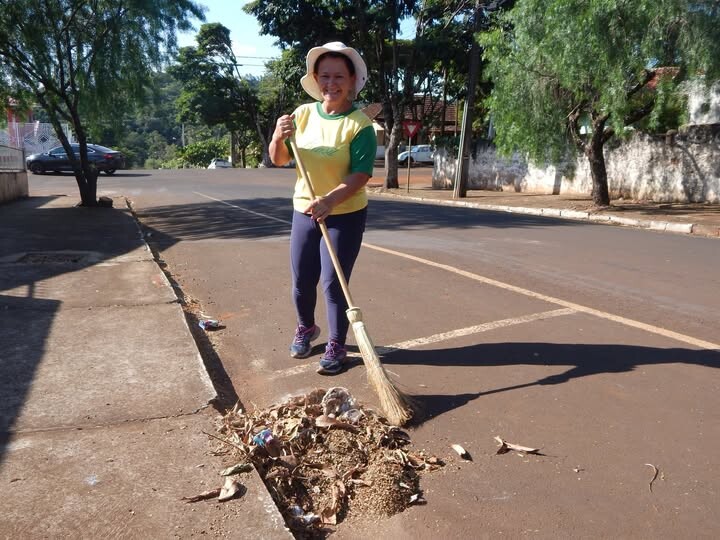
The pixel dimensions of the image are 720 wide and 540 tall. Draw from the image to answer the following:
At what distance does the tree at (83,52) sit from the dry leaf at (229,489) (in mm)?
13208

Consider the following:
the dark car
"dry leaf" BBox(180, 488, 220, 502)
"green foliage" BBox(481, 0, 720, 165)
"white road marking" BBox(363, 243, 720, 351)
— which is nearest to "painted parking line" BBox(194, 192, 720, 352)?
"white road marking" BBox(363, 243, 720, 351)

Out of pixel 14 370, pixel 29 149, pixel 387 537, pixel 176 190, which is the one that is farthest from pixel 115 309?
pixel 29 149

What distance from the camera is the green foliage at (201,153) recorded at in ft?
204

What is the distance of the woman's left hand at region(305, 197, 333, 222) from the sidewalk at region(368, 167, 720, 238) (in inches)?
407

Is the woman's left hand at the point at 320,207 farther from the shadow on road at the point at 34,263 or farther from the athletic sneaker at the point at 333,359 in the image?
the shadow on road at the point at 34,263

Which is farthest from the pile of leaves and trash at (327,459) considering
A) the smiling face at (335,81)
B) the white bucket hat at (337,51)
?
the white bucket hat at (337,51)

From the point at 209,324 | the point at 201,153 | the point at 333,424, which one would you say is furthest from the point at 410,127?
the point at 201,153

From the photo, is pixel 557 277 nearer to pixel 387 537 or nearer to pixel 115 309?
pixel 115 309

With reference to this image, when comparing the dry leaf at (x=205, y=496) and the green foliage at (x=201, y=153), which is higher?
the green foliage at (x=201, y=153)

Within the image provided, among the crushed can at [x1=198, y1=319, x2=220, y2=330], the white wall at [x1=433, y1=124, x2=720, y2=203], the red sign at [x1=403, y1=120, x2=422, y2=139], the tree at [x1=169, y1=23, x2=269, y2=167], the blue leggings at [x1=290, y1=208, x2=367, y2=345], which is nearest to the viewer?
the blue leggings at [x1=290, y1=208, x2=367, y2=345]

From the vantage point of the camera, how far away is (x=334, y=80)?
386cm

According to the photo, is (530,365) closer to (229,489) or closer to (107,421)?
(229,489)

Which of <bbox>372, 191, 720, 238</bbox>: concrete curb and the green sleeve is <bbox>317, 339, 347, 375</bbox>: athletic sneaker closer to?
the green sleeve

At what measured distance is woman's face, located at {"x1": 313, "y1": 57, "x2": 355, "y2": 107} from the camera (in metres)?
3.85
